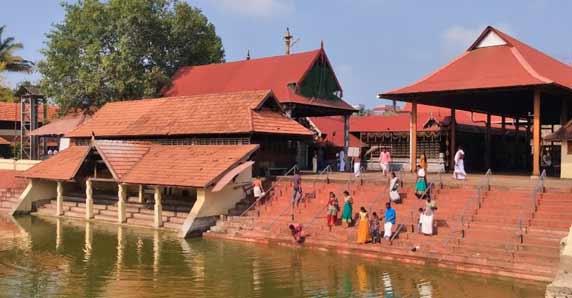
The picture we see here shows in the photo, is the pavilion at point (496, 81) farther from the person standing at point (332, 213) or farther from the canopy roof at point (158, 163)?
the canopy roof at point (158, 163)

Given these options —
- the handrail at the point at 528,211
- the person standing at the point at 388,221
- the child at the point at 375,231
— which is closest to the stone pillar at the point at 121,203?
the child at the point at 375,231

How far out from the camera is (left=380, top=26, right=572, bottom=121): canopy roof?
22.3 metres

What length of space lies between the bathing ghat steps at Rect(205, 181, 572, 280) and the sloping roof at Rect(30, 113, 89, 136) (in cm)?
2099

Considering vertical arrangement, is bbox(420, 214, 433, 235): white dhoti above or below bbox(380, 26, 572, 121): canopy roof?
below

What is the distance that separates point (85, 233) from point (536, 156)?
17.7 metres

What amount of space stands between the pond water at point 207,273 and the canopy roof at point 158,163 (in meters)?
2.73

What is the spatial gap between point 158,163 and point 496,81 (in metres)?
14.1

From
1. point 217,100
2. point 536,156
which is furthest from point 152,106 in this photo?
point 536,156

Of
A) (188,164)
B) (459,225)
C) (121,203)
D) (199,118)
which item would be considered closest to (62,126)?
(199,118)

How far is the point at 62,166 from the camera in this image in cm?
2662

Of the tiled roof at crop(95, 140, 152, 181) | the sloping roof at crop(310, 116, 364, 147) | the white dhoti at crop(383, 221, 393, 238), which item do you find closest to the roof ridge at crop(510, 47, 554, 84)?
the white dhoti at crop(383, 221, 393, 238)

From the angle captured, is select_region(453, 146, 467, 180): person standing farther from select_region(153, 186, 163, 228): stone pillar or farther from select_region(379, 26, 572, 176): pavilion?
select_region(153, 186, 163, 228): stone pillar

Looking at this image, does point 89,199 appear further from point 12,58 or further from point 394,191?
point 12,58

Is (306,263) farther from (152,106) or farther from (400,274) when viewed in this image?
(152,106)
